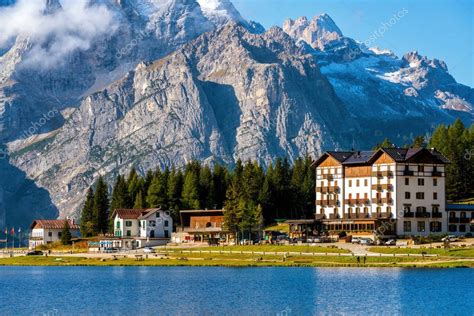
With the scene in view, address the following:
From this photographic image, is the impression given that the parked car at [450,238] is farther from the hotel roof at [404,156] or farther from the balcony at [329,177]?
the balcony at [329,177]

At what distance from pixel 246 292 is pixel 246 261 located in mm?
40768

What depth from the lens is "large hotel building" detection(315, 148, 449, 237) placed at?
6767 inches

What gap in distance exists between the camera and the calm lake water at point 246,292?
87000 millimetres

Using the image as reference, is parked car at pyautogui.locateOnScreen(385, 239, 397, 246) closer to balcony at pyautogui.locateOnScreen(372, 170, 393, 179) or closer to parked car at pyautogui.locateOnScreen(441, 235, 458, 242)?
parked car at pyautogui.locateOnScreen(441, 235, 458, 242)

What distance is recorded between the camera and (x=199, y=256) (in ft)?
511

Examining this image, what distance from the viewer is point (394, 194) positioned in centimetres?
17375

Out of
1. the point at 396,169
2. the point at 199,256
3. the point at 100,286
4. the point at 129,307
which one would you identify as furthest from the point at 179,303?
the point at 396,169

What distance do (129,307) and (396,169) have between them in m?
92.4

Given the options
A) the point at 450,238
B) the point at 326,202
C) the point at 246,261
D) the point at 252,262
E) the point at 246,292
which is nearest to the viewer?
the point at 246,292

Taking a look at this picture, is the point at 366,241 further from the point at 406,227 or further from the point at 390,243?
the point at 406,227

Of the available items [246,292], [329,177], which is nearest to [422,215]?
[329,177]

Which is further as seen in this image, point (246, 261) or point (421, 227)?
point (421, 227)

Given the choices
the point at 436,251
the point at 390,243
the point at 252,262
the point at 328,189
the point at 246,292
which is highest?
the point at 328,189

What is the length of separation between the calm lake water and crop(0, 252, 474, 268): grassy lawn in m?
5.36
